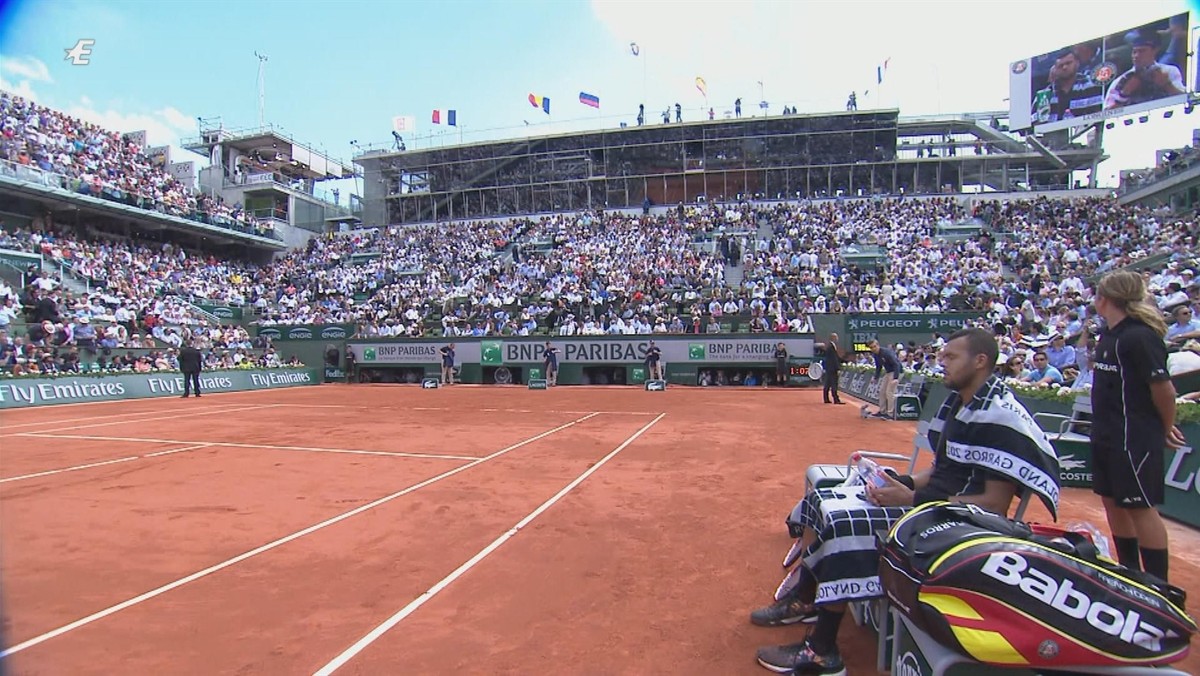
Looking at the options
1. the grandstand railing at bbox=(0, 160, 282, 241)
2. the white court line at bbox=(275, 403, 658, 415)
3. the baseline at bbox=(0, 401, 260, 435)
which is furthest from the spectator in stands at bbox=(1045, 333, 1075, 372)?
the grandstand railing at bbox=(0, 160, 282, 241)

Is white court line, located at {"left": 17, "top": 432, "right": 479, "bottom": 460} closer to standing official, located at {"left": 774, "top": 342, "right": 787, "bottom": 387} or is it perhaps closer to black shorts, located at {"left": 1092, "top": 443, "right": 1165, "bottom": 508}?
black shorts, located at {"left": 1092, "top": 443, "right": 1165, "bottom": 508}

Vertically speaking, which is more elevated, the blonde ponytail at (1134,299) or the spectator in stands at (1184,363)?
the blonde ponytail at (1134,299)

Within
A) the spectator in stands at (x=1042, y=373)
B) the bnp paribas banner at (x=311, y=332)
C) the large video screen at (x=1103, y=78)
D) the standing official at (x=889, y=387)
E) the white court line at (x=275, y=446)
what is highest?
the large video screen at (x=1103, y=78)

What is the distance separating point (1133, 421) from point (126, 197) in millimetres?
40932

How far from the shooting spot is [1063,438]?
717 cm

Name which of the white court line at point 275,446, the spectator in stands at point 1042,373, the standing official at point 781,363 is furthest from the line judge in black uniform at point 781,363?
the white court line at point 275,446

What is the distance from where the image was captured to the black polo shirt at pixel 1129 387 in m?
3.18

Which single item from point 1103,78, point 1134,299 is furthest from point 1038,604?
point 1103,78

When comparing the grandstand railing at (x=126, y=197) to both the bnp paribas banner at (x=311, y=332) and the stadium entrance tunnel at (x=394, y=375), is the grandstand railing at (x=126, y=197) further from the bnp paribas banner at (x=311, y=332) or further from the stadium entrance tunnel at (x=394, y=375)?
the stadium entrance tunnel at (x=394, y=375)

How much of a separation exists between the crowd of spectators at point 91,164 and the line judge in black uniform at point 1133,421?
34564 millimetres

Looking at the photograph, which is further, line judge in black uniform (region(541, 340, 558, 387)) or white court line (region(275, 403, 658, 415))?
line judge in black uniform (region(541, 340, 558, 387))

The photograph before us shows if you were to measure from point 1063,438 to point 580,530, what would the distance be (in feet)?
19.6

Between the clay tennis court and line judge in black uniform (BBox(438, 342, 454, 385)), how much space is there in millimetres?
14761

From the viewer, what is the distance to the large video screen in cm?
3108
